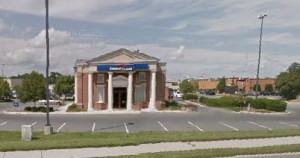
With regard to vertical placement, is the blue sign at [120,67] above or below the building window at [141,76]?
above

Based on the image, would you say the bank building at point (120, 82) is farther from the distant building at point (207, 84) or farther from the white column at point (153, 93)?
the distant building at point (207, 84)

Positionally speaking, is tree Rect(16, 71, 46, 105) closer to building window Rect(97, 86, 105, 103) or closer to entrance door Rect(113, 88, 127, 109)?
building window Rect(97, 86, 105, 103)

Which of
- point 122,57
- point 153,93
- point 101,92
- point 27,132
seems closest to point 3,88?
point 101,92

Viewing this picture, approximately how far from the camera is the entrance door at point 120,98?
141 feet

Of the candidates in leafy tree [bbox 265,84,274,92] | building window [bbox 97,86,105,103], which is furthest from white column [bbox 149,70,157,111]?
leafy tree [bbox 265,84,274,92]

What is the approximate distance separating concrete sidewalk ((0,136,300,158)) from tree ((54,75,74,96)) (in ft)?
196

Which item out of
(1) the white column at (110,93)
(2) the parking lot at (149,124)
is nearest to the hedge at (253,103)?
(2) the parking lot at (149,124)

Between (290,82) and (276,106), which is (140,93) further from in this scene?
(290,82)

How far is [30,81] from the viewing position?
38156 millimetres

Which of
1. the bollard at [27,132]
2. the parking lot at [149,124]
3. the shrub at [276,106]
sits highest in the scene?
the bollard at [27,132]

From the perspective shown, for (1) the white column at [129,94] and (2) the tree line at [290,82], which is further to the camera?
(2) the tree line at [290,82]

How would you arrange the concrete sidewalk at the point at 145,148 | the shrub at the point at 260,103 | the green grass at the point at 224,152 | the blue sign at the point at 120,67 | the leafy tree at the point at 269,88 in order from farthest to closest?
the leafy tree at the point at 269,88 → the shrub at the point at 260,103 → the blue sign at the point at 120,67 → the concrete sidewalk at the point at 145,148 → the green grass at the point at 224,152

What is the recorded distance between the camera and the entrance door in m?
42.8

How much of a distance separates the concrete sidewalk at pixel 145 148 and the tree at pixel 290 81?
58910mm
